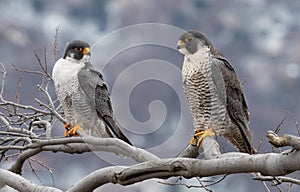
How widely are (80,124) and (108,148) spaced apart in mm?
1715

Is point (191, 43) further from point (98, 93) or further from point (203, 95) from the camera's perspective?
point (98, 93)

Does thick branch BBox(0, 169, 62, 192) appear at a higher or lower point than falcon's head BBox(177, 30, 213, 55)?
lower

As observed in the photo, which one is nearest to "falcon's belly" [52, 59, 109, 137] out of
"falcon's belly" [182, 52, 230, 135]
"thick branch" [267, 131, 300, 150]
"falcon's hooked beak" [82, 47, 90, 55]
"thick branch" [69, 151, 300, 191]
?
"falcon's hooked beak" [82, 47, 90, 55]

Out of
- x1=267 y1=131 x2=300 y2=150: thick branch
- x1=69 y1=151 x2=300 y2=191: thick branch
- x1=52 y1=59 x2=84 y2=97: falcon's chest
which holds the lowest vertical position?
x1=69 y1=151 x2=300 y2=191: thick branch

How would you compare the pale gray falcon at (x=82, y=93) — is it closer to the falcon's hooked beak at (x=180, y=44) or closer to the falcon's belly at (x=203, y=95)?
the falcon's belly at (x=203, y=95)

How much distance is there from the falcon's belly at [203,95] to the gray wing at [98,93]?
2.72ft

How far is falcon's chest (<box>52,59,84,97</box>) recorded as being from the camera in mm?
4660

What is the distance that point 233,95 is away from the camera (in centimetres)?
431

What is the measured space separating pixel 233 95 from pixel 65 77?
4.98ft

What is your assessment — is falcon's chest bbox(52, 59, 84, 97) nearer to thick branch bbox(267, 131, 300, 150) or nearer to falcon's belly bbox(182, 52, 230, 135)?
falcon's belly bbox(182, 52, 230, 135)

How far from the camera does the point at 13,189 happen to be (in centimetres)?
375

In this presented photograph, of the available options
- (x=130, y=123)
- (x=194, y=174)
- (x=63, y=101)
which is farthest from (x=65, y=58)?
(x=194, y=174)

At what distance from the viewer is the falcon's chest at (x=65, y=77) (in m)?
4.66

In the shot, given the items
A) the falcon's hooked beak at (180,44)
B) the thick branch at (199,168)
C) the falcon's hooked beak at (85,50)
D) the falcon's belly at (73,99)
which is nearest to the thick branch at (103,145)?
the thick branch at (199,168)
